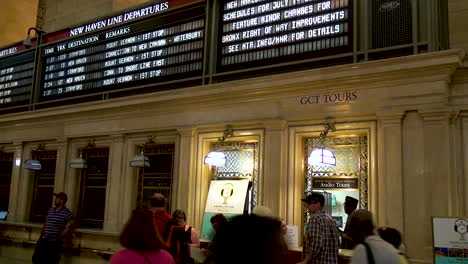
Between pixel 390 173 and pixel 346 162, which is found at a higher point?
pixel 346 162

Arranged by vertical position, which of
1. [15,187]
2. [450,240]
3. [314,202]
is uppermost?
[15,187]

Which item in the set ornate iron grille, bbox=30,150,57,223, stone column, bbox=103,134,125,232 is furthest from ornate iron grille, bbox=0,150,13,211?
stone column, bbox=103,134,125,232

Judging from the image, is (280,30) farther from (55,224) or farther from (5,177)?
(5,177)

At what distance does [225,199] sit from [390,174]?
261 cm

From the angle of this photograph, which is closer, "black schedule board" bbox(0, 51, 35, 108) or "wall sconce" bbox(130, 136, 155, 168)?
"wall sconce" bbox(130, 136, 155, 168)

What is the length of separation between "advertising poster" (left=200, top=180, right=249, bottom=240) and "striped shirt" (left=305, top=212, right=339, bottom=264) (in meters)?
2.19

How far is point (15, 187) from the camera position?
11688 millimetres

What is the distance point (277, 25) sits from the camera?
26.4 feet

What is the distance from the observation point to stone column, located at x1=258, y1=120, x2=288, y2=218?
24.6ft

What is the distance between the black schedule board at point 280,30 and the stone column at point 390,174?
139cm

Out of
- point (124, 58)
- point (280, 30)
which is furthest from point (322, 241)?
point (124, 58)

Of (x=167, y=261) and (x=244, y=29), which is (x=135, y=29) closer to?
(x=244, y=29)

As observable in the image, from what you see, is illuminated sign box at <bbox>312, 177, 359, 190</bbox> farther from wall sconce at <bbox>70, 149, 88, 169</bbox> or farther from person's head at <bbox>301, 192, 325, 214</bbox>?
wall sconce at <bbox>70, 149, 88, 169</bbox>

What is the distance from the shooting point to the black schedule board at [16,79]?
40.3ft
